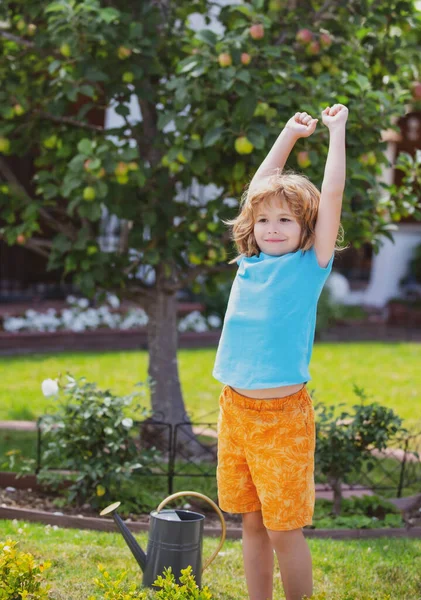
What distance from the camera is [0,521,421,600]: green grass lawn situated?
317cm

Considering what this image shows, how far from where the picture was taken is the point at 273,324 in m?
2.65

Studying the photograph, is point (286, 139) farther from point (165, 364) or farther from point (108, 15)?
point (165, 364)

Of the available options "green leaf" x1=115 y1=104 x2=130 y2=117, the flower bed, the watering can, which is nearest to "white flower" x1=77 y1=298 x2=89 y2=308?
the flower bed

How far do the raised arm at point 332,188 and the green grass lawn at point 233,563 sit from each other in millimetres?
1203

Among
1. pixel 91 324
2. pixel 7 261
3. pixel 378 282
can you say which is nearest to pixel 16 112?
pixel 91 324

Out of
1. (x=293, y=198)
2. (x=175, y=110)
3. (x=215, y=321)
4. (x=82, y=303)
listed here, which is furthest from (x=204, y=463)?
(x=215, y=321)

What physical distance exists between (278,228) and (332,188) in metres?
0.21

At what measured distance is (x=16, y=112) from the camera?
4.89 m

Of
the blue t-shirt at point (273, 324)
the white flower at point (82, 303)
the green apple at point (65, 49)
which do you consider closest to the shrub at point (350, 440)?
the blue t-shirt at point (273, 324)

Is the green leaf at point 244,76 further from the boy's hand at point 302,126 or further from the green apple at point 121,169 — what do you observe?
the boy's hand at point 302,126

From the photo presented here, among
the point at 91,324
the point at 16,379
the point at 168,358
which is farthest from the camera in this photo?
the point at 91,324

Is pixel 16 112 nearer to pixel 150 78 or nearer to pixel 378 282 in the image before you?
pixel 150 78

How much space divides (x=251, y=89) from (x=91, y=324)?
5810 mm

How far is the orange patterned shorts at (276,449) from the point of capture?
2650 millimetres
